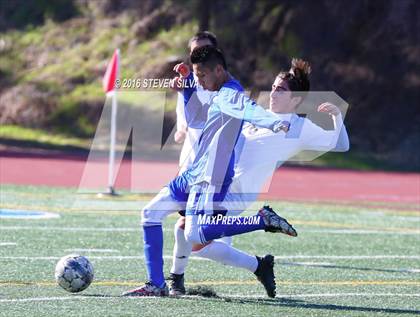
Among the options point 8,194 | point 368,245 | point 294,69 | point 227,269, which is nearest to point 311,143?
point 294,69

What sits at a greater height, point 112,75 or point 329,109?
point 112,75

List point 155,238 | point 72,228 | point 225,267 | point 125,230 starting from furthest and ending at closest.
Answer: point 125,230 < point 72,228 < point 225,267 < point 155,238

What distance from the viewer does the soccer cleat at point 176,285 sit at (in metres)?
7.17

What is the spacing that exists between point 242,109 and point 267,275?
50.3 inches

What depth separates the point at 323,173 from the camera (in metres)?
22.4

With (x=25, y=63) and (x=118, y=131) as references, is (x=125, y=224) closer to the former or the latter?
(x=118, y=131)

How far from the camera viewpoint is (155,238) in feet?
23.1

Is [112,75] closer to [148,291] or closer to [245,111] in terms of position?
[148,291]

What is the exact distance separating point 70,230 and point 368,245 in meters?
3.21

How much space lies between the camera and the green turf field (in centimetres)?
659

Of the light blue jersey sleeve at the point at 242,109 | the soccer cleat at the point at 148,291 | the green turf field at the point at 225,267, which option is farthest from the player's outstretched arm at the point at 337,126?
the soccer cleat at the point at 148,291

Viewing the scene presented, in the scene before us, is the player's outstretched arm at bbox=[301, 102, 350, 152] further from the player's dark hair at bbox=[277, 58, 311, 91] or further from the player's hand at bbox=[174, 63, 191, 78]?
the player's hand at bbox=[174, 63, 191, 78]

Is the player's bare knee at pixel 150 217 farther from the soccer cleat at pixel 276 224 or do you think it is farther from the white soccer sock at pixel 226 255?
the soccer cleat at pixel 276 224

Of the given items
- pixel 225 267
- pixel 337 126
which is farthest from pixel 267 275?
A: pixel 225 267
